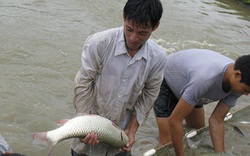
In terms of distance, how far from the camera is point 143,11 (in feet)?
7.93

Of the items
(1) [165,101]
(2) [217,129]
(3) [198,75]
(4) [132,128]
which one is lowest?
(2) [217,129]

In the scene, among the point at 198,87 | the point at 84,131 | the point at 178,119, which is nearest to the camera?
the point at 84,131

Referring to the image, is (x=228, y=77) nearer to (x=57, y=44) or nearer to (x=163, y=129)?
(x=163, y=129)

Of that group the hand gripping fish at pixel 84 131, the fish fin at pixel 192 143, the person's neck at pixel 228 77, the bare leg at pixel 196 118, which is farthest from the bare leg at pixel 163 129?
the hand gripping fish at pixel 84 131

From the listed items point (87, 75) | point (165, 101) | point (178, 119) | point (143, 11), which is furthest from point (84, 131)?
point (165, 101)

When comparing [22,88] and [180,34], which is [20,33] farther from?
[180,34]

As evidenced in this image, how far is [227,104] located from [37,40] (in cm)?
447

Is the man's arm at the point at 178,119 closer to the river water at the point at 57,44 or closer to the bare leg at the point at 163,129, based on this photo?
the bare leg at the point at 163,129

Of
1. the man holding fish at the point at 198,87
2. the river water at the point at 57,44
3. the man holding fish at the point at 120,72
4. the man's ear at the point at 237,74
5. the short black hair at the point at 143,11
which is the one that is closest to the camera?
the short black hair at the point at 143,11

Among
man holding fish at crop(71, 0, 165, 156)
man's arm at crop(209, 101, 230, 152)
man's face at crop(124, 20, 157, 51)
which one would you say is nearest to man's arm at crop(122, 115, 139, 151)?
man holding fish at crop(71, 0, 165, 156)

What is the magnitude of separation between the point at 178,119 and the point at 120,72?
1062mm

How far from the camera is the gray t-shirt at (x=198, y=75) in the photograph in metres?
3.35

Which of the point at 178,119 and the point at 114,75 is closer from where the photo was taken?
the point at 114,75

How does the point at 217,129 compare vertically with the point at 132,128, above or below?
below
